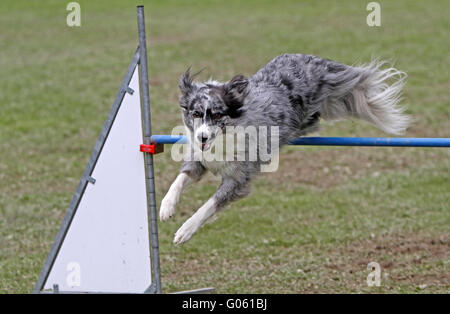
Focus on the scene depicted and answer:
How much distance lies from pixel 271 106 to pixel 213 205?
875mm

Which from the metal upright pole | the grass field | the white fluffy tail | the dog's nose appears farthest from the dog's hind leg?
the grass field

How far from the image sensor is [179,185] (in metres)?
5.50

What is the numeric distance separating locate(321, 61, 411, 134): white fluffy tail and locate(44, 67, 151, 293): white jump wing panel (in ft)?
5.71

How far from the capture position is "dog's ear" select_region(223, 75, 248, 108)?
5245 millimetres

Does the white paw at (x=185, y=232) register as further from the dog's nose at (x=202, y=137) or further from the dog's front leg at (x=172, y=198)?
the dog's nose at (x=202, y=137)

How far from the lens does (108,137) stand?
520 cm

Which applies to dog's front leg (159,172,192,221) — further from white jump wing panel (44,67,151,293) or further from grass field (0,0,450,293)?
grass field (0,0,450,293)

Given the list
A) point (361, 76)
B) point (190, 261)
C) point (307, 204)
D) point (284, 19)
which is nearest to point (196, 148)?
point (361, 76)

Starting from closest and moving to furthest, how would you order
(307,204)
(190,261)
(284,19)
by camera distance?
1. (190,261)
2. (307,204)
3. (284,19)

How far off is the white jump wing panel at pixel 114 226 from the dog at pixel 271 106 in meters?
0.27

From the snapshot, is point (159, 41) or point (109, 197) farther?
point (159, 41)

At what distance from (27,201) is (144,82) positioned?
15.0 ft

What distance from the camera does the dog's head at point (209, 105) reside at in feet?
16.6

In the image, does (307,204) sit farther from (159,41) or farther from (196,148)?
(159,41)
